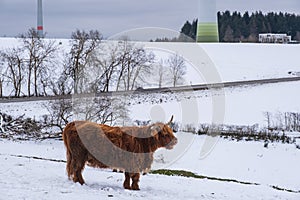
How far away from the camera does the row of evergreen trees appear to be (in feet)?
403

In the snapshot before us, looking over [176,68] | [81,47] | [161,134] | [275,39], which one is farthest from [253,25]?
[161,134]

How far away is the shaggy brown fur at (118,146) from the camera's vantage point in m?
8.70

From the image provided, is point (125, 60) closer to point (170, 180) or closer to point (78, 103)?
point (78, 103)

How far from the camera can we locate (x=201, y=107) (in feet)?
115

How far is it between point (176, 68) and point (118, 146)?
19.0 m

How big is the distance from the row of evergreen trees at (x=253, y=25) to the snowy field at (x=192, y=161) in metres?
59.0

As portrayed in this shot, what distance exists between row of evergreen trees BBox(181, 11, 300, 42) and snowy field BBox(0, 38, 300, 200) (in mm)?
58979

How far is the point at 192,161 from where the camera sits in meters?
22.4

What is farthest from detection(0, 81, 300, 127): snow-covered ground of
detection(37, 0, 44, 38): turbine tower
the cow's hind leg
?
detection(37, 0, 44, 38): turbine tower

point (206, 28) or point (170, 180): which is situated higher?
point (206, 28)

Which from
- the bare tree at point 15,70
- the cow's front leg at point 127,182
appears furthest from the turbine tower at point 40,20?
the cow's front leg at point 127,182

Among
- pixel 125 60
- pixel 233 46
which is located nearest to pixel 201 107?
pixel 125 60

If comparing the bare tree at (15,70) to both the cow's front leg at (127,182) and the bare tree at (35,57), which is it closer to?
the bare tree at (35,57)

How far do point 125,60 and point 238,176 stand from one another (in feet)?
29.9
